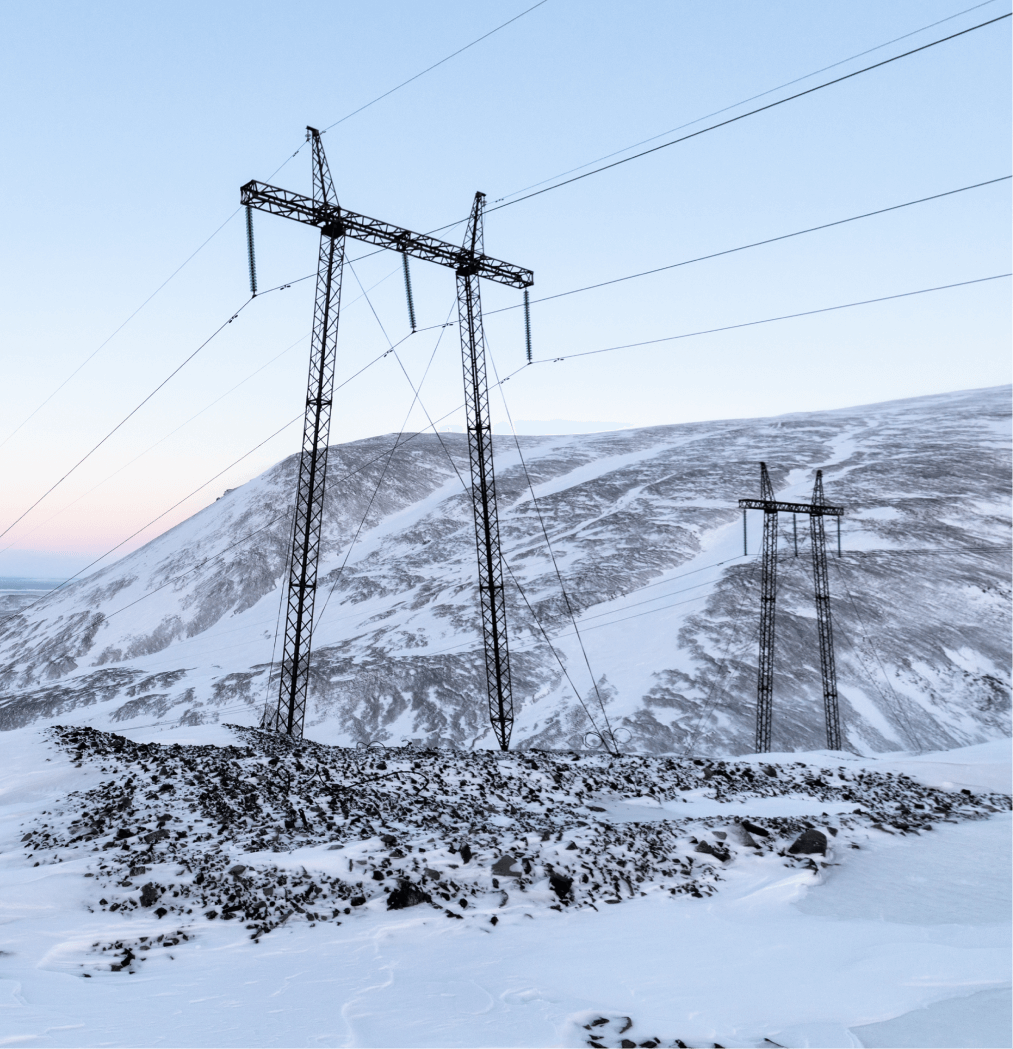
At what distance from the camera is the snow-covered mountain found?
5028 cm

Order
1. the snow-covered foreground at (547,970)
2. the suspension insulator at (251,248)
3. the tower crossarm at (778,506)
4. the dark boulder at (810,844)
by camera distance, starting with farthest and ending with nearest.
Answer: the tower crossarm at (778,506) → the suspension insulator at (251,248) → the dark boulder at (810,844) → the snow-covered foreground at (547,970)

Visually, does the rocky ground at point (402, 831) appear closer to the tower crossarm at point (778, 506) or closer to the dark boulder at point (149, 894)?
the dark boulder at point (149, 894)

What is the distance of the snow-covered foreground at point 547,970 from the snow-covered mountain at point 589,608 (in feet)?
121

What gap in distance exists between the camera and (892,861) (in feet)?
37.9

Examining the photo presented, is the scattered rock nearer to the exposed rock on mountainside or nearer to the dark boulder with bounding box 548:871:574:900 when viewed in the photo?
the exposed rock on mountainside

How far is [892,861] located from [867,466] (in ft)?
302

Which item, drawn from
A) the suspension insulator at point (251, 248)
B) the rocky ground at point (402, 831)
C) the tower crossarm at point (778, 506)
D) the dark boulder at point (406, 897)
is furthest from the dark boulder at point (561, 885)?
the tower crossarm at point (778, 506)

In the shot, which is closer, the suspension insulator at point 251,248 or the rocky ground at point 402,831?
the rocky ground at point 402,831

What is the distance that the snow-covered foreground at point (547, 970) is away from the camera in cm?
559

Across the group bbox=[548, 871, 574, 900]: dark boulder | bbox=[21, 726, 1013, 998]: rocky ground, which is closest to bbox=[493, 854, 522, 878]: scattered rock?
bbox=[21, 726, 1013, 998]: rocky ground

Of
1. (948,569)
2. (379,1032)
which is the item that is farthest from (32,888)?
(948,569)

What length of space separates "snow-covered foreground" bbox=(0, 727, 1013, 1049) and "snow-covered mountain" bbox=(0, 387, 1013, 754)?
121 ft

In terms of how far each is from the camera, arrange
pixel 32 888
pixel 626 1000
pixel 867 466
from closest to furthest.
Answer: pixel 626 1000 → pixel 32 888 → pixel 867 466

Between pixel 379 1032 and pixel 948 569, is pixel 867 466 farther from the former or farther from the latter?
pixel 379 1032
